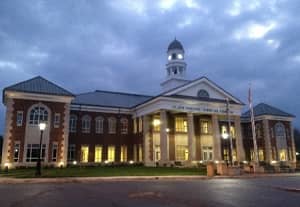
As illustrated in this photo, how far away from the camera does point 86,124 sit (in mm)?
43188

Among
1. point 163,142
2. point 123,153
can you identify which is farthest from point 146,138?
point 123,153

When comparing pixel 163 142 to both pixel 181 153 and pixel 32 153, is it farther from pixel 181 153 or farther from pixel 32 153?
pixel 32 153

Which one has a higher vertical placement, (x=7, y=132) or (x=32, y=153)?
(x=7, y=132)

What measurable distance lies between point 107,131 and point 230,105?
19437 mm

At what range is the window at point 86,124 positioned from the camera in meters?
43.0

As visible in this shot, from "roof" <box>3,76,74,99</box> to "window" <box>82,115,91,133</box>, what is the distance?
7012mm

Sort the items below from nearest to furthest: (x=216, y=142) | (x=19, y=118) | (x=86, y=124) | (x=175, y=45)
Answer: (x=19, y=118) → (x=216, y=142) → (x=86, y=124) → (x=175, y=45)

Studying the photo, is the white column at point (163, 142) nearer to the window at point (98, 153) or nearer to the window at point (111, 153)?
the window at point (111, 153)

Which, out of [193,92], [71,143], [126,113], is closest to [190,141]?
[193,92]

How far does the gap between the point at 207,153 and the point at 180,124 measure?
6.43m

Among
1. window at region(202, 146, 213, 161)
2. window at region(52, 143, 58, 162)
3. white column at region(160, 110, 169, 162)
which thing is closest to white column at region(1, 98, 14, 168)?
window at region(52, 143, 58, 162)

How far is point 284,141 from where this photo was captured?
53688 mm

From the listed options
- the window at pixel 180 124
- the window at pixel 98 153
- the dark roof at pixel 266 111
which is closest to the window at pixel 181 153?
the window at pixel 180 124

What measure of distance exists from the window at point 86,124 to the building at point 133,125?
150mm
